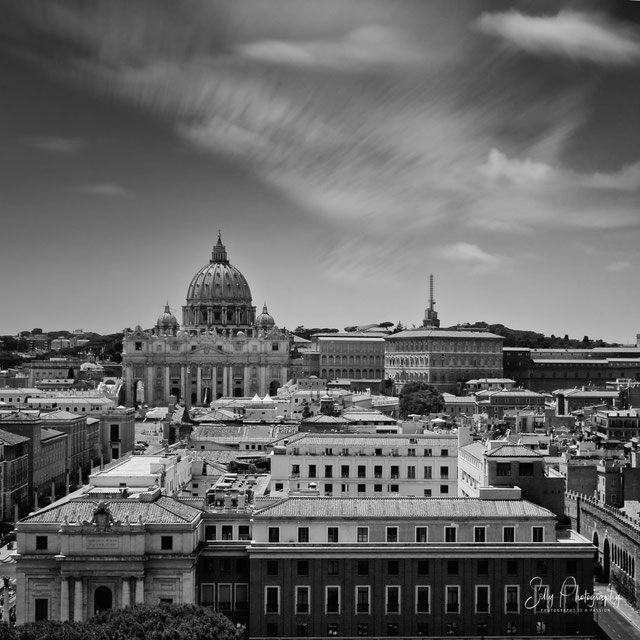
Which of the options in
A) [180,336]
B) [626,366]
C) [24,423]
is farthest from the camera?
[180,336]

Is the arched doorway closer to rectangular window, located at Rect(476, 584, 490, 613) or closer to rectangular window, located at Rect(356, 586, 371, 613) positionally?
rectangular window, located at Rect(356, 586, 371, 613)

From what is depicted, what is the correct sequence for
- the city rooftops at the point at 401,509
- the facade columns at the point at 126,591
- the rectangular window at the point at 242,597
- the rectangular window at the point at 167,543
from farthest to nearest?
the city rooftops at the point at 401,509, the rectangular window at the point at 242,597, the rectangular window at the point at 167,543, the facade columns at the point at 126,591

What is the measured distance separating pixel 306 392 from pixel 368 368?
21363 mm

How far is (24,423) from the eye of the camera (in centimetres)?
2730

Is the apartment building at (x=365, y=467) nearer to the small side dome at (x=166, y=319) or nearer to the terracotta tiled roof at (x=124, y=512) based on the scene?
the terracotta tiled roof at (x=124, y=512)

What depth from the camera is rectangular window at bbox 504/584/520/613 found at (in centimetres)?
1367

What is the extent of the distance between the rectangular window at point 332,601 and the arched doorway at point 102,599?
2.77 metres

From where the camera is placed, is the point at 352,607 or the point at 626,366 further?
the point at 626,366

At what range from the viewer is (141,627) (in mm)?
11531

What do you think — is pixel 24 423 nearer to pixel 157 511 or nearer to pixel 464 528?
pixel 157 511

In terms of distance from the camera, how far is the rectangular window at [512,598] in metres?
13.7

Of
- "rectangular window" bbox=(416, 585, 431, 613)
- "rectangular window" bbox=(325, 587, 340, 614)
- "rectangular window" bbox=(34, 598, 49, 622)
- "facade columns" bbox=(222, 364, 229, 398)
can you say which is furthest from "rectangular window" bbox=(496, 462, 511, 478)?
"facade columns" bbox=(222, 364, 229, 398)

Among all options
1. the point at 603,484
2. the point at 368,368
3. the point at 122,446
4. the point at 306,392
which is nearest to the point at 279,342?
the point at 368,368
